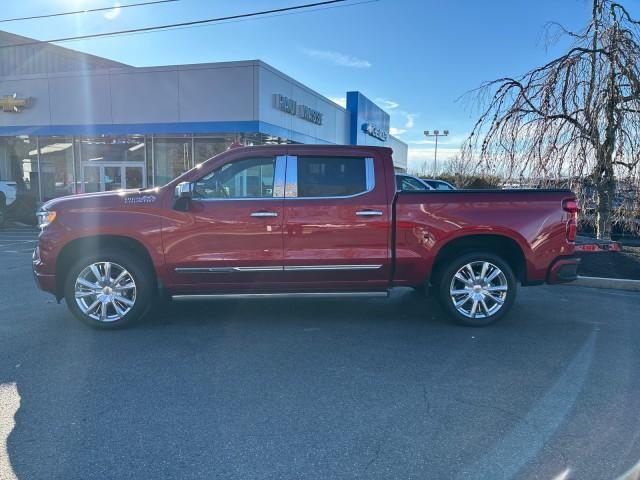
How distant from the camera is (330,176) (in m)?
5.47

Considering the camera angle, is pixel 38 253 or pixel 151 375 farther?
pixel 38 253

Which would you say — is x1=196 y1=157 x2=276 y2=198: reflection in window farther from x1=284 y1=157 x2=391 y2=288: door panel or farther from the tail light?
the tail light

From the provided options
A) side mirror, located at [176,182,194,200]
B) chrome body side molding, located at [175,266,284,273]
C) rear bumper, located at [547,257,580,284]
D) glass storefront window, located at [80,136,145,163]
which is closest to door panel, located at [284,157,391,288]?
chrome body side molding, located at [175,266,284,273]

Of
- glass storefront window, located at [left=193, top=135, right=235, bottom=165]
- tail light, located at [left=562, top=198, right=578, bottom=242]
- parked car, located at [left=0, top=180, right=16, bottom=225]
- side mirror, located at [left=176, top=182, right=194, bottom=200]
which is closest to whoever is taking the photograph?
side mirror, located at [left=176, top=182, right=194, bottom=200]

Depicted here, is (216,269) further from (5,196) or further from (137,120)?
(5,196)

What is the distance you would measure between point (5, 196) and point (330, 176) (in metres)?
16.9

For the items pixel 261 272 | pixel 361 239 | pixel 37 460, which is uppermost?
pixel 361 239

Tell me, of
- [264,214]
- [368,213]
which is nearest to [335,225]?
[368,213]

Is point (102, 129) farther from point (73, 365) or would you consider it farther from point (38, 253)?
point (73, 365)

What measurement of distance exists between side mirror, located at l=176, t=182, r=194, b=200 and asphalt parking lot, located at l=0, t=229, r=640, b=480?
1492mm

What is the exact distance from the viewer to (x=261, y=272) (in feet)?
17.6

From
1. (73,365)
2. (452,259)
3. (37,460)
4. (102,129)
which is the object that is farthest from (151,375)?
(102,129)

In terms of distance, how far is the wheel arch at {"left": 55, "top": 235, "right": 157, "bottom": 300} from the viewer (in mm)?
5301

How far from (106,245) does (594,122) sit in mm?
8693
